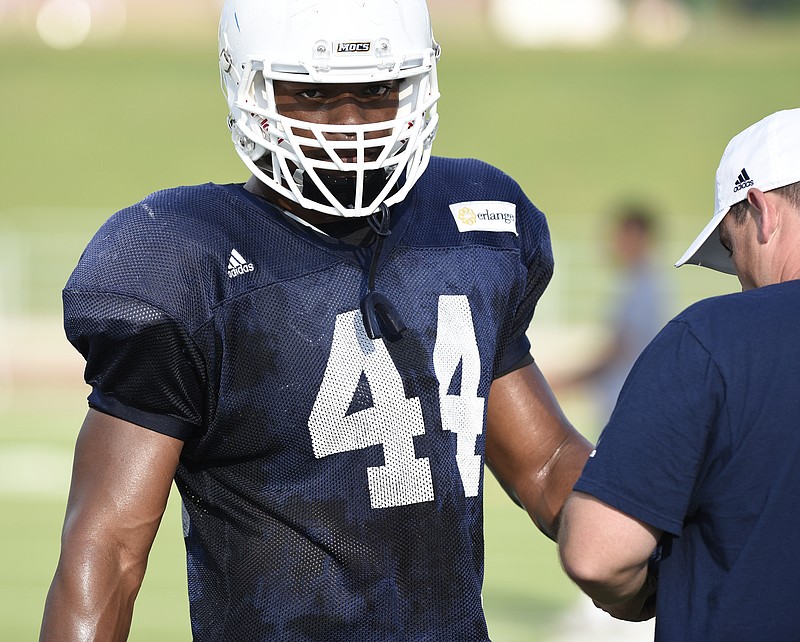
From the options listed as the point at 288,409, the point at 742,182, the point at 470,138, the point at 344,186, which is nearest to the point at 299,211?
the point at 344,186

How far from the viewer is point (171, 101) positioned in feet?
85.1

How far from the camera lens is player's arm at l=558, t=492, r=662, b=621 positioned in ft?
5.92

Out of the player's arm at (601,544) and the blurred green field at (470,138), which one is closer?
the player's arm at (601,544)

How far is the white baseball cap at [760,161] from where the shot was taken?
6.20ft

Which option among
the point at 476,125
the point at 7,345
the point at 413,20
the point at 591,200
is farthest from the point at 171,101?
the point at 413,20

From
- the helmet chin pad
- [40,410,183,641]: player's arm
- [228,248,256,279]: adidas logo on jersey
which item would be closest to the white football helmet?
the helmet chin pad

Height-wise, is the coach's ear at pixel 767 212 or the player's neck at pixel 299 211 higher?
the coach's ear at pixel 767 212

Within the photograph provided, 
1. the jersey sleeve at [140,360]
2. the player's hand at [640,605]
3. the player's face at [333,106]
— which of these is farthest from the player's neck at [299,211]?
the player's hand at [640,605]

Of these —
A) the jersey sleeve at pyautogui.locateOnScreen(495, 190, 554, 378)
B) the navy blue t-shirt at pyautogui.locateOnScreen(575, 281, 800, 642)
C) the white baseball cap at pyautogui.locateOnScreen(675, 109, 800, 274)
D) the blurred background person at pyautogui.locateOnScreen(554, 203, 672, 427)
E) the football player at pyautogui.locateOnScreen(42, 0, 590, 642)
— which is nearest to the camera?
the navy blue t-shirt at pyautogui.locateOnScreen(575, 281, 800, 642)

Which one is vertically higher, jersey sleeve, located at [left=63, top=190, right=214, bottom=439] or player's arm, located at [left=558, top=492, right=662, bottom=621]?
jersey sleeve, located at [left=63, top=190, right=214, bottom=439]

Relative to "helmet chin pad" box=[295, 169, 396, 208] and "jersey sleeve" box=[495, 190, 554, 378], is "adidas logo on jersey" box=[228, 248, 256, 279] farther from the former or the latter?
"jersey sleeve" box=[495, 190, 554, 378]

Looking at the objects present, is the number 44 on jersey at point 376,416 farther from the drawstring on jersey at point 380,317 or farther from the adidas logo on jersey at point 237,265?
the adidas logo on jersey at point 237,265

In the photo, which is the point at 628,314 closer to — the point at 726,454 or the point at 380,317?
the point at 380,317

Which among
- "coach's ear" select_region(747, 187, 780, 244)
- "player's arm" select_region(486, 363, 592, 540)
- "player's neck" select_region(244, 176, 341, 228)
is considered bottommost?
"player's arm" select_region(486, 363, 592, 540)
